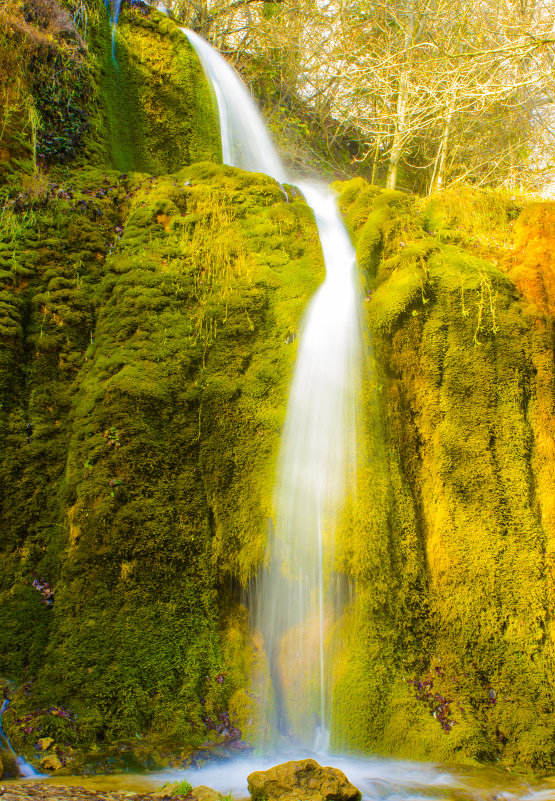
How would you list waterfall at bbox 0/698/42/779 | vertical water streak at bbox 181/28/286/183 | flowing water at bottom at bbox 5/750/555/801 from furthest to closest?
vertical water streak at bbox 181/28/286/183
waterfall at bbox 0/698/42/779
flowing water at bottom at bbox 5/750/555/801

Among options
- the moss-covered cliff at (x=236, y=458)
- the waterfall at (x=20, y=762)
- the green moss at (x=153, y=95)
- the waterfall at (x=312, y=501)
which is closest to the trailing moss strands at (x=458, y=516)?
the moss-covered cliff at (x=236, y=458)

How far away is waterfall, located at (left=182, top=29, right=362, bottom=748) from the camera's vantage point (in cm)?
419

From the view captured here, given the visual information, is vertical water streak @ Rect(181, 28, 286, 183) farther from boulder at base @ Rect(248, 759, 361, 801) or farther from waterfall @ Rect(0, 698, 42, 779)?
boulder at base @ Rect(248, 759, 361, 801)

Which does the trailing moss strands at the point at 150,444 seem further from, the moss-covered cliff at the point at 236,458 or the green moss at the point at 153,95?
the green moss at the point at 153,95

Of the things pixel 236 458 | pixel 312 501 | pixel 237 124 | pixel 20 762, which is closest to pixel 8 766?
pixel 20 762

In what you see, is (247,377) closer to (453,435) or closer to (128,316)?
(128,316)

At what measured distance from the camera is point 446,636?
170 inches

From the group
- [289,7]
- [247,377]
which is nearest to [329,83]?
[289,7]

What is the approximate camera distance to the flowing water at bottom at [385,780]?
3242mm

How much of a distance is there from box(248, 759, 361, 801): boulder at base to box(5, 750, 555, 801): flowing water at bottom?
27 centimetres

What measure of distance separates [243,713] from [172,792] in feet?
3.38

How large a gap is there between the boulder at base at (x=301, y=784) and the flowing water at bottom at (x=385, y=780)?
268 mm

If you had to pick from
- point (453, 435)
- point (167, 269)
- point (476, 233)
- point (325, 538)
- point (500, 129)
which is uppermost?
point (500, 129)

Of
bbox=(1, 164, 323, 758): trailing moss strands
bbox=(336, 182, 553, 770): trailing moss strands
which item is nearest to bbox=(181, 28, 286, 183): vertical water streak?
bbox=(1, 164, 323, 758): trailing moss strands
